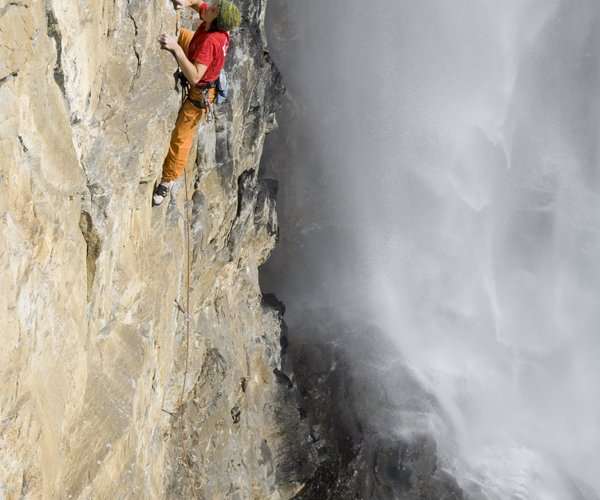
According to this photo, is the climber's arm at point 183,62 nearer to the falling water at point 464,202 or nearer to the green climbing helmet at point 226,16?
the green climbing helmet at point 226,16

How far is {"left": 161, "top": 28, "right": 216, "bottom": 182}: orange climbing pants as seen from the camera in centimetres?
727

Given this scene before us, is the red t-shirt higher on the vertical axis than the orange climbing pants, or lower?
higher

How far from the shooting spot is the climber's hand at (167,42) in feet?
21.3

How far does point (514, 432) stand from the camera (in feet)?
61.1

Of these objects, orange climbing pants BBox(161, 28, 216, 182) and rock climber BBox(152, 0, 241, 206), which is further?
orange climbing pants BBox(161, 28, 216, 182)

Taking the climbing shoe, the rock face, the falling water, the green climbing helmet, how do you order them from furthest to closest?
1. the falling water
2. the climbing shoe
3. the green climbing helmet
4. the rock face

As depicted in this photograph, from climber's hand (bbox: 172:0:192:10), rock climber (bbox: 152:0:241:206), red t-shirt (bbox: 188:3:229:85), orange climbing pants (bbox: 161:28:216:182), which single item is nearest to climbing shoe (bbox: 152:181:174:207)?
rock climber (bbox: 152:0:241:206)

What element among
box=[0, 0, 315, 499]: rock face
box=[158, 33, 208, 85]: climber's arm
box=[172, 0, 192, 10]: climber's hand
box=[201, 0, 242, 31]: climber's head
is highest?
box=[172, 0, 192, 10]: climber's hand

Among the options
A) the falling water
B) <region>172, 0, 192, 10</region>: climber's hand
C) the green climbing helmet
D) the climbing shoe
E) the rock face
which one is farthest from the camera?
the falling water

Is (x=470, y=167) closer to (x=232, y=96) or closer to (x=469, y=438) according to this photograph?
(x=469, y=438)

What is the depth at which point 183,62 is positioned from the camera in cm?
657

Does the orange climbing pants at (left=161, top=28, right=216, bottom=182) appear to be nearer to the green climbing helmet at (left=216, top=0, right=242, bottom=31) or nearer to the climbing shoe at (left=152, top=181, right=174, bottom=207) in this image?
the climbing shoe at (left=152, top=181, right=174, bottom=207)

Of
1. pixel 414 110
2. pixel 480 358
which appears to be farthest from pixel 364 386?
pixel 414 110

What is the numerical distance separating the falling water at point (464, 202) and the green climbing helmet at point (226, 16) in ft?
41.0
